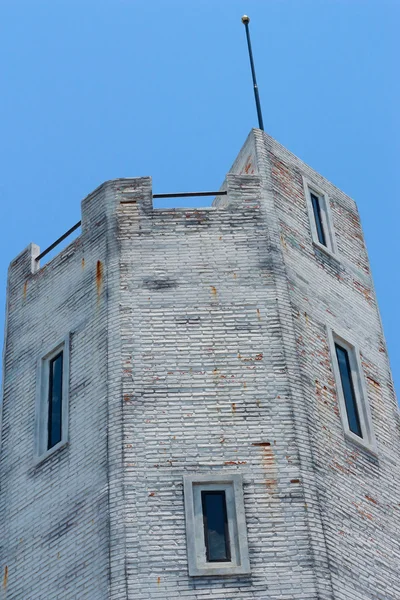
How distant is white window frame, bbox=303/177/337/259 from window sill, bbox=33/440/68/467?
668 cm

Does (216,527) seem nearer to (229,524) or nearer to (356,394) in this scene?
(229,524)

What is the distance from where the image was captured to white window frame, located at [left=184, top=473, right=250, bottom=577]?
74.5 ft

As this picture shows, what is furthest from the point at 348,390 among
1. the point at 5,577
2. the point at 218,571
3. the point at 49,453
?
the point at 5,577

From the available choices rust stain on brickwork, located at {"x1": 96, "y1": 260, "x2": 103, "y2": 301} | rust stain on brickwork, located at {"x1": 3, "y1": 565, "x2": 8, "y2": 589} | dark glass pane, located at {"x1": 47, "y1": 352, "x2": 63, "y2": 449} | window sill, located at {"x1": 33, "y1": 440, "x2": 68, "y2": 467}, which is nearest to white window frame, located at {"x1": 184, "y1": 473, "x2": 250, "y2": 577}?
window sill, located at {"x1": 33, "y1": 440, "x2": 68, "y2": 467}


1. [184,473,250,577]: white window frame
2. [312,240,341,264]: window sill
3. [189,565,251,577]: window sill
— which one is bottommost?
[189,565,251,577]: window sill

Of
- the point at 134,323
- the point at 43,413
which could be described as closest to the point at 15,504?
the point at 43,413

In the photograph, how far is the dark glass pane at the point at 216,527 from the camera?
23016mm

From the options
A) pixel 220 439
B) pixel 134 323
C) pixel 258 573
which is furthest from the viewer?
pixel 134 323

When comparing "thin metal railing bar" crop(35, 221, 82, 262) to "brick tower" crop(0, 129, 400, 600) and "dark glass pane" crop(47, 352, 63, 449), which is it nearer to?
"brick tower" crop(0, 129, 400, 600)

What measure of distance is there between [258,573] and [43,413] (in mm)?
5856

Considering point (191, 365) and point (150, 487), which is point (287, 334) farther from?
point (150, 487)

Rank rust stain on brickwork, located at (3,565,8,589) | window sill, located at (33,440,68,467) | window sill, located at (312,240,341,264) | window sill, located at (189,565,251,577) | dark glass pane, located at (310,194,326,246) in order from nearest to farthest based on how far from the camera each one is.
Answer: window sill, located at (189,565,251,577) < rust stain on brickwork, located at (3,565,8,589) < window sill, located at (33,440,68,467) < window sill, located at (312,240,341,264) < dark glass pane, located at (310,194,326,246)

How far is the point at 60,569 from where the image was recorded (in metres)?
23.9

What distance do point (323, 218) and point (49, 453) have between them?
7.98m
